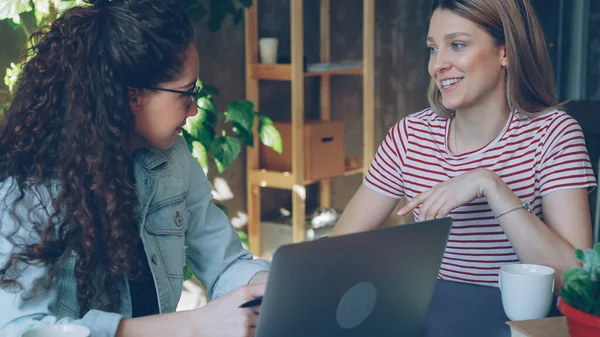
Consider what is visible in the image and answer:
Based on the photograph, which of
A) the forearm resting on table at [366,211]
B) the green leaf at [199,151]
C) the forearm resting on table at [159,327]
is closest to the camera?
the forearm resting on table at [159,327]

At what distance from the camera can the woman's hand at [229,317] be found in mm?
1073

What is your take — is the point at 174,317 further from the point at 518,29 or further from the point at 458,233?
the point at 518,29

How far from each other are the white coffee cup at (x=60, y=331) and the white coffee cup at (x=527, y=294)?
2.21ft

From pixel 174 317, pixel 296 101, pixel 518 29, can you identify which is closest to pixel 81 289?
pixel 174 317

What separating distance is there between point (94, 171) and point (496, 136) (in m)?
0.93

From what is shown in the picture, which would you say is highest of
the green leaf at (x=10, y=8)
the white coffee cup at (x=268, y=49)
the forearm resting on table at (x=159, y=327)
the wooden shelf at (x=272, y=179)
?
the green leaf at (x=10, y=8)

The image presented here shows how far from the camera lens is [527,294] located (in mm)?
1156

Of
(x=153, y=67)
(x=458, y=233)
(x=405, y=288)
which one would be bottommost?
(x=458, y=233)

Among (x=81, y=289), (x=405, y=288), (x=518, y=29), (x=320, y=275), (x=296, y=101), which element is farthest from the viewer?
(x=296, y=101)

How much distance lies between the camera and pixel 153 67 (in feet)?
4.09

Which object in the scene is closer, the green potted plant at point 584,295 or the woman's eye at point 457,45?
the green potted plant at point 584,295

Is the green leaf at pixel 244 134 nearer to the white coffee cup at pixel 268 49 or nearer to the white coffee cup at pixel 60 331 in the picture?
the white coffee cup at pixel 268 49

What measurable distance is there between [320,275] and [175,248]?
2.05ft

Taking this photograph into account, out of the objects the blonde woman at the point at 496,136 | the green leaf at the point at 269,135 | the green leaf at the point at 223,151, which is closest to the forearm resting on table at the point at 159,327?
the blonde woman at the point at 496,136
